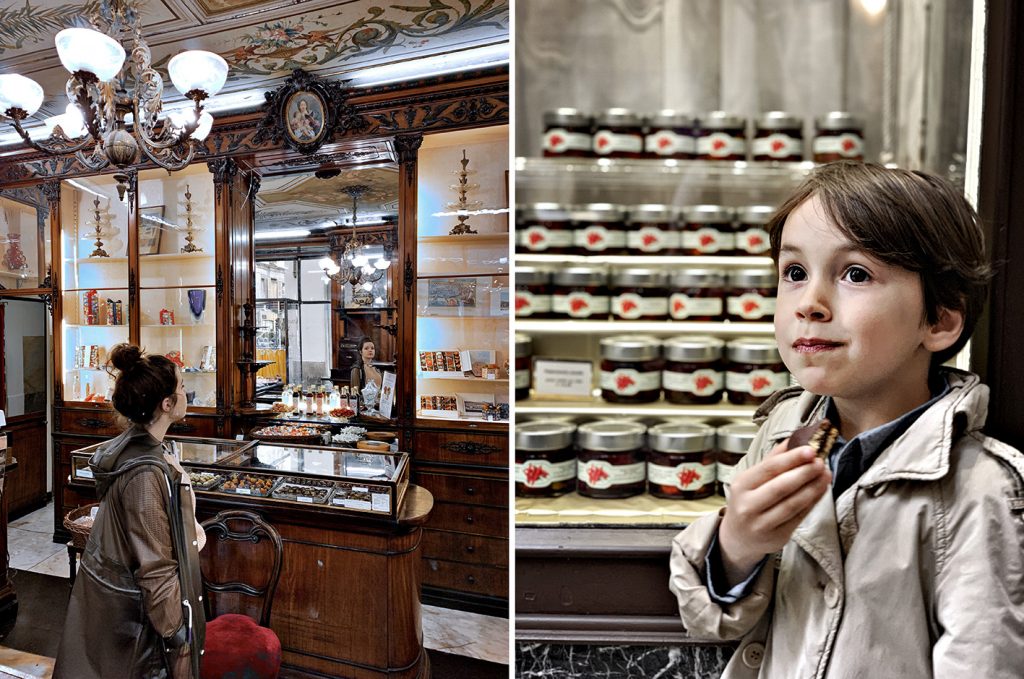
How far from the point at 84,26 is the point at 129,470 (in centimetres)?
68

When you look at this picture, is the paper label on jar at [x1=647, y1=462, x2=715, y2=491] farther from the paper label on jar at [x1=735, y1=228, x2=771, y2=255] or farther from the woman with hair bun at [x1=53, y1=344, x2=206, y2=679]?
the woman with hair bun at [x1=53, y1=344, x2=206, y2=679]

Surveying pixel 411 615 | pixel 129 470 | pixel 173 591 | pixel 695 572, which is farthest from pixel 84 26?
pixel 695 572

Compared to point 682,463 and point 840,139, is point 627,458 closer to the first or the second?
point 682,463

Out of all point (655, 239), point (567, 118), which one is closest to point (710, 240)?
point (655, 239)

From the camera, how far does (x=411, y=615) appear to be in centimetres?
90

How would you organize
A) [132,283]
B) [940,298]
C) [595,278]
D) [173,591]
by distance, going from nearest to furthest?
[940,298], [173,591], [132,283], [595,278]

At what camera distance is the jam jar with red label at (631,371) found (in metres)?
1.33

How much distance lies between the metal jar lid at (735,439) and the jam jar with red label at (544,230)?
1.77 feet

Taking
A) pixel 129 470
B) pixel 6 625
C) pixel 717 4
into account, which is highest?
pixel 717 4

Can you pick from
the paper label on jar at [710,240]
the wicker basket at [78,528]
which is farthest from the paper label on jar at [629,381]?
the wicker basket at [78,528]

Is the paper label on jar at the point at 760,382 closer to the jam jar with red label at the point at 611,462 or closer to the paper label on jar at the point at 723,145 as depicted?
the jam jar with red label at the point at 611,462

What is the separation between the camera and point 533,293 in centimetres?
144

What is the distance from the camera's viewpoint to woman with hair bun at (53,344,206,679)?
2.73ft

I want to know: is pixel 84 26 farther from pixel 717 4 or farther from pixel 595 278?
pixel 717 4
